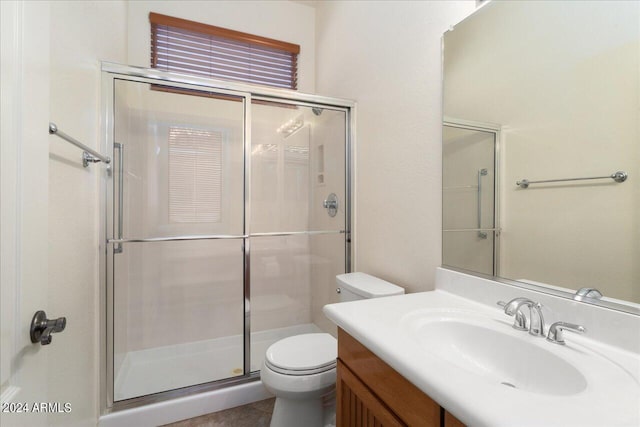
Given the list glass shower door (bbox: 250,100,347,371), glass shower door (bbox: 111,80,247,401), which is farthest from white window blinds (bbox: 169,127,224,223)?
glass shower door (bbox: 250,100,347,371)

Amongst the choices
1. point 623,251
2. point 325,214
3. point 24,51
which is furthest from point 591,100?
point 325,214

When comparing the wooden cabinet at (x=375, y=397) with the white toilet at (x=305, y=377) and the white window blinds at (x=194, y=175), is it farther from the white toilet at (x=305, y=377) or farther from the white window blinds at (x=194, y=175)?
the white window blinds at (x=194, y=175)

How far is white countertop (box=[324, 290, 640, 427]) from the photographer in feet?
1.54

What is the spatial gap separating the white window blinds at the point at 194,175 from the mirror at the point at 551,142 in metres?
1.61

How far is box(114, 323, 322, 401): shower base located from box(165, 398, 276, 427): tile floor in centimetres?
20

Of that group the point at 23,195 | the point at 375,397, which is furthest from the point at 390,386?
the point at 23,195

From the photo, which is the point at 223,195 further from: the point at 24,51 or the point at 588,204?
the point at 588,204

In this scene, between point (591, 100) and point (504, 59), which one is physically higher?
point (504, 59)

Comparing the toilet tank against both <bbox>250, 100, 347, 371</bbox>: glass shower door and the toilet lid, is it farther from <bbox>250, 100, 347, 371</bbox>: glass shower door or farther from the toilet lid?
<bbox>250, 100, 347, 371</bbox>: glass shower door

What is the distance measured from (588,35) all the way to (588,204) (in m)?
0.49

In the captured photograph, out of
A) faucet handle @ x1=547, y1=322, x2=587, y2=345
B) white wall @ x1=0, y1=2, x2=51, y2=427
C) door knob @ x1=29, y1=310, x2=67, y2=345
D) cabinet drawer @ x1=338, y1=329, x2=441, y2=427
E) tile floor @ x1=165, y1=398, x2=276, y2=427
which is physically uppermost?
white wall @ x1=0, y1=2, x2=51, y2=427

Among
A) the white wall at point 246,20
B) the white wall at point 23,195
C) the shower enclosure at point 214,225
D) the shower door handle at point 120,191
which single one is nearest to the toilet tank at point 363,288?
the shower enclosure at point 214,225

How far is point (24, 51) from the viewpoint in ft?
1.87

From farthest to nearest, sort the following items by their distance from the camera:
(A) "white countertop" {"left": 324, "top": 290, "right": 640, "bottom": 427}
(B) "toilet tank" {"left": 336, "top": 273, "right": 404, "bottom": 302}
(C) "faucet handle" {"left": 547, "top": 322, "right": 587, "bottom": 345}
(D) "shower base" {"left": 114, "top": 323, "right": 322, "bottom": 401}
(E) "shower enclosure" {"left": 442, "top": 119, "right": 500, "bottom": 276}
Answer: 1. (D) "shower base" {"left": 114, "top": 323, "right": 322, "bottom": 401}
2. (B) "toilet tank" {"left": 336, "top": 273, "right": 404, "bottom": 302}
3. (E) "shower enclosure" {"left": 442, "top": 119, "right": 500, "bottom": 276}
4. (C) "faucet handle" {"left": 547, "top": 322, "right": 587, "bottom": 345}
5. (A) "white countertop" {"left": 324, "top": 290, "right": 640, "bottom": 427}
